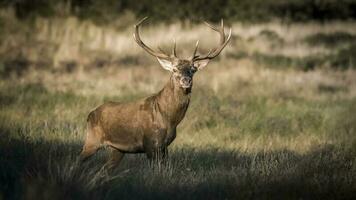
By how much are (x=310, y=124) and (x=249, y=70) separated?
6442mm

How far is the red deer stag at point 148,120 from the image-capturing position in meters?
11.6

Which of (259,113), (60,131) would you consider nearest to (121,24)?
(259,113)

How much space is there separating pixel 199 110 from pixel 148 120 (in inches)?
270

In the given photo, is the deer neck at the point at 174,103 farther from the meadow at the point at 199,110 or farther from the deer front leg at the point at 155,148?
the meadow at the point at 199,110

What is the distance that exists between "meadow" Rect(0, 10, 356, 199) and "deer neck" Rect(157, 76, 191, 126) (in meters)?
0.67

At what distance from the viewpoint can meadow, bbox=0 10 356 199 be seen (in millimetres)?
10789

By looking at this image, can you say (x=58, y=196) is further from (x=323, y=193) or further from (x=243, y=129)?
(x=243, y=129)

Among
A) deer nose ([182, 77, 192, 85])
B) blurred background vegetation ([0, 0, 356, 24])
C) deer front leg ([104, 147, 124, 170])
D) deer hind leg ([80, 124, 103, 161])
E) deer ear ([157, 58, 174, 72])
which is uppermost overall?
blurred background vegetation ([0, 0, 356, 24])

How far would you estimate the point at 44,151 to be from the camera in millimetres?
12062

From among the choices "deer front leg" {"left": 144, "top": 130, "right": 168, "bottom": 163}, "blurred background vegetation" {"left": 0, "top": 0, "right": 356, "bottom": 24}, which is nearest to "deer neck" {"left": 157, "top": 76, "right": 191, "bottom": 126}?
"deer front leg" {"left": 144, "top": 130, "right": 168, "bottom": 163}

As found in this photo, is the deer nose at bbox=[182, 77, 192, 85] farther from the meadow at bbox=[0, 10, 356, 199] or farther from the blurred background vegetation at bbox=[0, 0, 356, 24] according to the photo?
the blurred background vegetation at bbox=[0, 0, 356, 24]

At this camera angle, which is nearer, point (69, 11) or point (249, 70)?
point (249, 70)

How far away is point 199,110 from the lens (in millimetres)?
18625

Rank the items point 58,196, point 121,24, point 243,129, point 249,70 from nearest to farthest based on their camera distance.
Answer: point 58,196, point 243,129, point 249,70, point 121,24
